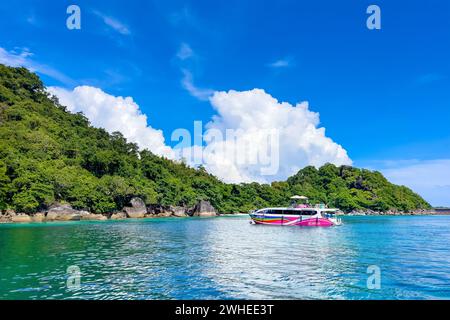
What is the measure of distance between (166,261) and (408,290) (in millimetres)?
12400

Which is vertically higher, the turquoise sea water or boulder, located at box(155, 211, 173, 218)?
the turquoise sea water

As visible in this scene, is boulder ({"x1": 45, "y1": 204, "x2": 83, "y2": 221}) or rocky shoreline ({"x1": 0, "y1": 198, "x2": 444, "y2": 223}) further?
boulder ({"x1": 45, "y1": 204, "x2": 83, "y2": 221})

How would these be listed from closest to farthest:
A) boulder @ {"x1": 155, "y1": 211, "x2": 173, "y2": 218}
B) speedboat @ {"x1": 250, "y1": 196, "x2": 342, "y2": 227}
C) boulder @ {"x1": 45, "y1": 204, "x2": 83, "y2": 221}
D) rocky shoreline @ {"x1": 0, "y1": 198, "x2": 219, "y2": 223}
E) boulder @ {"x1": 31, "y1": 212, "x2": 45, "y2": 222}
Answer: speedboat @ {"x1": 250, "y1": 196, "x2": 342, "y2": 227}, rocky shoreline @ {"x1": 0, "y1": 198, "x2": 219, "y2": 223}, boulder @ {"x1": 31, "y1": 212, "x2": 45, "y2": 222}, boulder @ {"x1": 45, "y1": 204, "x2": 83, "y2": 221}, boulder @ {"x1": 155, "y1": 211, "x2": 173, "y2": 218}

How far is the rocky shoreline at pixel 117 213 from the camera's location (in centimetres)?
5441

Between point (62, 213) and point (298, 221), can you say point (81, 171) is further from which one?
point (298, 221)

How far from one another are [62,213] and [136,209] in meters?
21.7

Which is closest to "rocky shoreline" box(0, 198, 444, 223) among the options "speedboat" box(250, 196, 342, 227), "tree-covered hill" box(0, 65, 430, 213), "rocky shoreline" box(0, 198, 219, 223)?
"rocky shoreline" box(0, 198, 219, 223)

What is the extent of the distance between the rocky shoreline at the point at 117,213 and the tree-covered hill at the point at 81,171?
1.29 meters

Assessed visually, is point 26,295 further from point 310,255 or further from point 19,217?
point 19,217

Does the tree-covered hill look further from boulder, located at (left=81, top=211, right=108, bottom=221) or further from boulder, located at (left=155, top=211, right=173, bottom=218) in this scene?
boulder, located at (left=155, top=211, right=173, bottom=218)

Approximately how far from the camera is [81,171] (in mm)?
78125

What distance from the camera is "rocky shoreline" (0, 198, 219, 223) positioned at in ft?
178

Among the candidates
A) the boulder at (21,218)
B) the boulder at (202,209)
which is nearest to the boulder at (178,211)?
the boulder at (202,209)

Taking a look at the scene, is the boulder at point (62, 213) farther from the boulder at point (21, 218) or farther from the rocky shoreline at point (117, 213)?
the boulder at point (21, 218)
